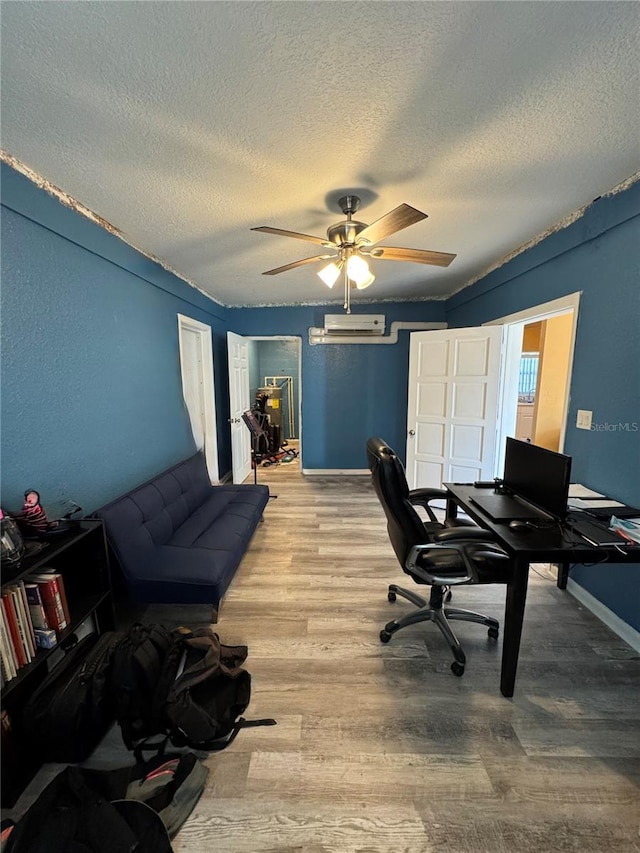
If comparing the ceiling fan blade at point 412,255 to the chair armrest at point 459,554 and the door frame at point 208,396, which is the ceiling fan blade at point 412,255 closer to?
the chair armrest at point 459,554

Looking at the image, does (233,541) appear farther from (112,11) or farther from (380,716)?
(112,11)

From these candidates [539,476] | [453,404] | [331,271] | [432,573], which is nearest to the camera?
[432,573]

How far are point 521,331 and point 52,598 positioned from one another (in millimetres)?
3728

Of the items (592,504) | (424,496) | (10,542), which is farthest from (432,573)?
(10,542)

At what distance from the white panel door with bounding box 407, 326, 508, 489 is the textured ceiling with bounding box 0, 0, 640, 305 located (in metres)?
1.26

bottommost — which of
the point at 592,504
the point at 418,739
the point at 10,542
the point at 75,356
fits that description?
the point at 418,739

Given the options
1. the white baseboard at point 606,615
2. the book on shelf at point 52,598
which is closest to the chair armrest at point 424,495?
the white baseboard at point 606,615

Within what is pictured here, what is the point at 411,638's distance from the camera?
1.79 meters

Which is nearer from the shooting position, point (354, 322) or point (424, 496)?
point (424, 496)

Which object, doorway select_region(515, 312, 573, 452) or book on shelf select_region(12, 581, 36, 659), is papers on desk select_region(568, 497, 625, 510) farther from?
book on shelf select_region(12, 581, 36, 659)

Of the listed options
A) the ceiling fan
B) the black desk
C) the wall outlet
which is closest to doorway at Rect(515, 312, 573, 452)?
the wall outlet

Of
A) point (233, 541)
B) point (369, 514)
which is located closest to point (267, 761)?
point (233, 541)

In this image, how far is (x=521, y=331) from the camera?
2.93 meters

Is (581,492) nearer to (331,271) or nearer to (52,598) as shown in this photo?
(331,271)
